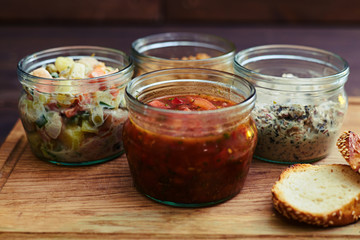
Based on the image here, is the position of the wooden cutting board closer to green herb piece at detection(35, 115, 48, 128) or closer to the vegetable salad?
the vegetable salad

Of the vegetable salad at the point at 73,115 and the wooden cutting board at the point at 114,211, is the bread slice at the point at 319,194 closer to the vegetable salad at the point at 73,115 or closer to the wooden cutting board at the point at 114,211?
the wooden cutting board at the point at 114,211

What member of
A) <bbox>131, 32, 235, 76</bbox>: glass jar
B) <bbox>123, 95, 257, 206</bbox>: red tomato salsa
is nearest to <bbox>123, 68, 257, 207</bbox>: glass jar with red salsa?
<bbox>123, 95, 257, 206</bbox>: red tomato salsa

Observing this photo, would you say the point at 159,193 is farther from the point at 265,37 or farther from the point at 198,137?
the point at 265,37

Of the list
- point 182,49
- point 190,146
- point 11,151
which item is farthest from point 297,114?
point 11,151

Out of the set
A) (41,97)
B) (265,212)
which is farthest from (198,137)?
(41,97)

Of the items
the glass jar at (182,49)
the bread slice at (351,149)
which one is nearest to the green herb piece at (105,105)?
the glass jar at (182,49)
